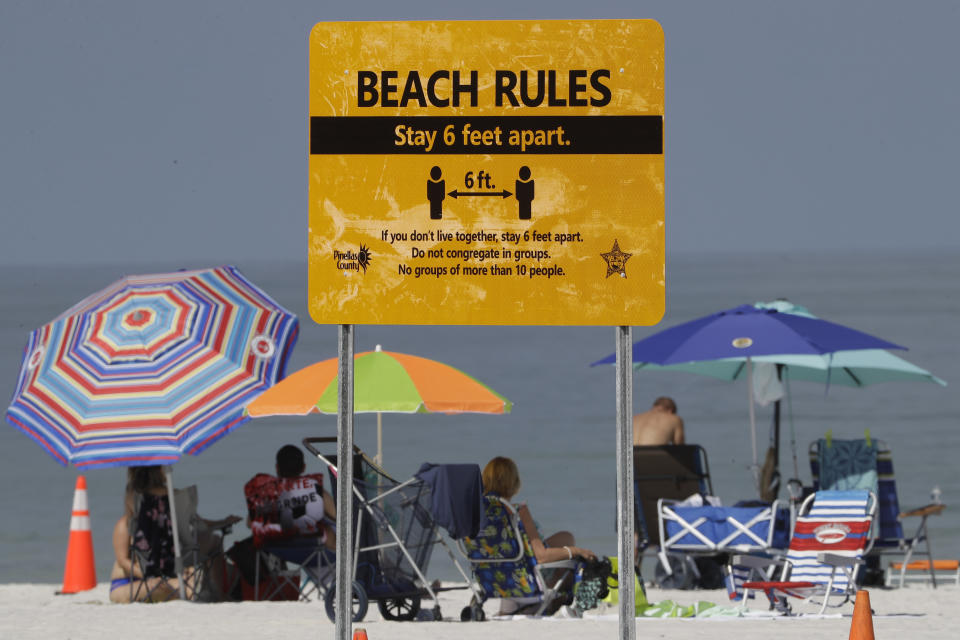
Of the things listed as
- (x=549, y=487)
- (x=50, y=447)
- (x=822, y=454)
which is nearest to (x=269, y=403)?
(x=50, y=447)

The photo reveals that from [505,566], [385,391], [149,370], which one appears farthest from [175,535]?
[505,566]

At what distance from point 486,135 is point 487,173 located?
0.39 feet

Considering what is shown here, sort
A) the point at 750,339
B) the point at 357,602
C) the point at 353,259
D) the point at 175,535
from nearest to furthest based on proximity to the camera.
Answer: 1. the point at 353,259
2. the point at 357,602
3. the point at 175,535
4. the point at 750,339

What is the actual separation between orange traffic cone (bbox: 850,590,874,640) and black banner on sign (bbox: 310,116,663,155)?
7.41 feet

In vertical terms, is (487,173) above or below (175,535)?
above

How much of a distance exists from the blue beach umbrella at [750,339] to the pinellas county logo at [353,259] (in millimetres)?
6290

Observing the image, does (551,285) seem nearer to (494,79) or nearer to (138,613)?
(494,79)

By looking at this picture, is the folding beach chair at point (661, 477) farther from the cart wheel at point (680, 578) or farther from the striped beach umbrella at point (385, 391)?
the striped beach umbrella at point (385, 391)

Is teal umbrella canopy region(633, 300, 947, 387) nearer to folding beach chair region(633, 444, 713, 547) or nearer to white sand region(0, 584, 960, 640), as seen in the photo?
folding beach chair region(633, 444, 713, 547)

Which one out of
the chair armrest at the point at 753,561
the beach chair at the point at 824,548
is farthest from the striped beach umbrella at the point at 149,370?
the beach chair at the point at 824,548

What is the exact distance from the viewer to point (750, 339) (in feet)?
38.5

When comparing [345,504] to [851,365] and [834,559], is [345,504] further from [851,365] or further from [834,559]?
[851,365]

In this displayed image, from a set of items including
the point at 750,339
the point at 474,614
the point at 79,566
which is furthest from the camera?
the point at 750,339

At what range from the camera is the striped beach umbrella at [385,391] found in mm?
9359
